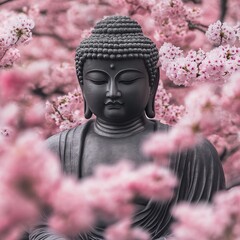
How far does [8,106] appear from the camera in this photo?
2811mm

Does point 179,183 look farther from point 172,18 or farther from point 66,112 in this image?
point 172,18

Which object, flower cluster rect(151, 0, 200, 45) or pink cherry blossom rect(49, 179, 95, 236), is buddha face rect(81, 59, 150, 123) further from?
flower cluster rect(151, 0, 200, 45)

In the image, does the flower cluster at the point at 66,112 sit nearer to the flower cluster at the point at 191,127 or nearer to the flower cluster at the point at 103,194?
the flower cluster at the point at 191,127

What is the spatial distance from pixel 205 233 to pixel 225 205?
0.78 feet

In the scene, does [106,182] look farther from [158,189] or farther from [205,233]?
[205,233]

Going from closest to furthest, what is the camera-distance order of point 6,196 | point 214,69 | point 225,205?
point 6,196
point 225,205
point 214,69

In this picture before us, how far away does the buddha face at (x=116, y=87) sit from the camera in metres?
4.52

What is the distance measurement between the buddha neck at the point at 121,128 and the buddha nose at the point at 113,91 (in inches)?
11.1

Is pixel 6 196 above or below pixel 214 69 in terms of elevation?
above

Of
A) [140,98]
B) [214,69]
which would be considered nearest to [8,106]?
[140,98]

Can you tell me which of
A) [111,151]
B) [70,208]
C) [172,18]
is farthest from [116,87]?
[172,18]

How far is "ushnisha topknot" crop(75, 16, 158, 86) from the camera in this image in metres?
4.56

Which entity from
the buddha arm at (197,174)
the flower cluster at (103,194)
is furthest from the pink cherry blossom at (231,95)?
the buddha arm at (197,174)

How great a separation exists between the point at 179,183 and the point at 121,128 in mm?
441
